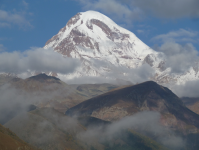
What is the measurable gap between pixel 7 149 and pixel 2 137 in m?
9.93

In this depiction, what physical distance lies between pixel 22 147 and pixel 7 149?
14729 millimetres

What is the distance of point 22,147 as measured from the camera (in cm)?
14800

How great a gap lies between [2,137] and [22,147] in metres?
11.3

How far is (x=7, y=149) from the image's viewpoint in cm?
13375

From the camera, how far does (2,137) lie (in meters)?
142

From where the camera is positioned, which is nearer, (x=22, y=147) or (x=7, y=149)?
(x=7, y=149)
